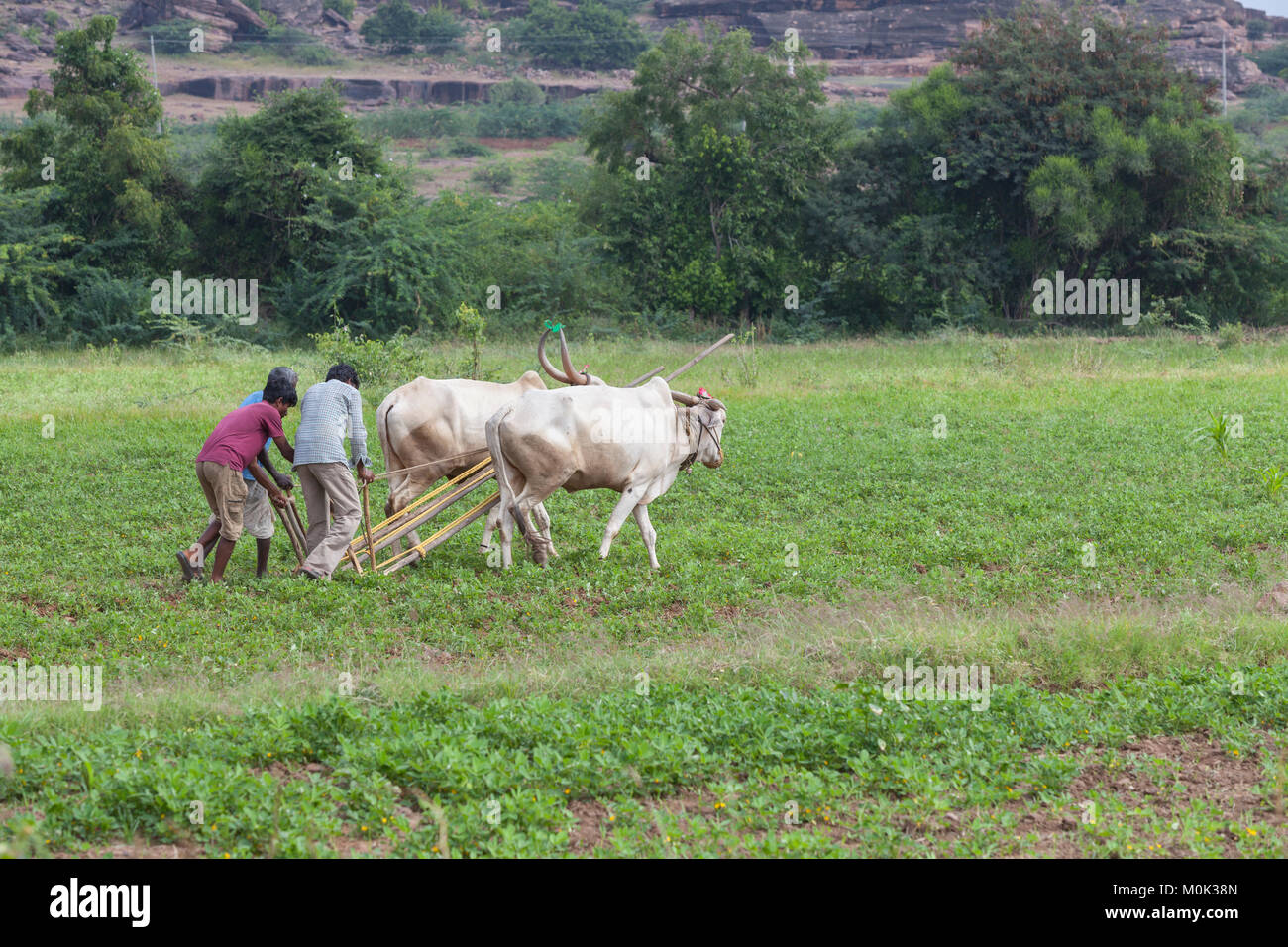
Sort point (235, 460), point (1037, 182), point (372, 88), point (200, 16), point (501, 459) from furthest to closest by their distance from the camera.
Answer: point (200, 16) < point (372, 88) < point (1037, 182) < point (501, 459) < point (235, 460)

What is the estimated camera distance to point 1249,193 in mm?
31797

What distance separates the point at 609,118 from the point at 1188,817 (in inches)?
1221

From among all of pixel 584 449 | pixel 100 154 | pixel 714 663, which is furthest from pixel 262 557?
pixel 100 154

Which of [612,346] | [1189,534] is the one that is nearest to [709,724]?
[1189,534]

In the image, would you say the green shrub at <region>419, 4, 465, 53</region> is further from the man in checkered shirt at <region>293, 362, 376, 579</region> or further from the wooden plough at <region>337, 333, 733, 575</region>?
the man in checkered shirt at <region>293, 362, 376, 579</region>

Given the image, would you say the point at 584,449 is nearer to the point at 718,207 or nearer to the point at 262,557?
the point at 262,557

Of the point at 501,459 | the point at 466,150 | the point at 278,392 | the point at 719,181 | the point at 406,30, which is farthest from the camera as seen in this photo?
the point at 406,30

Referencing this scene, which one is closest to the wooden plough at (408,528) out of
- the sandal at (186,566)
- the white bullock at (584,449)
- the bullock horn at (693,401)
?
the white bullock at (584,449)

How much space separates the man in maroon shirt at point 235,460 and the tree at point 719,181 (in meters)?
24.2

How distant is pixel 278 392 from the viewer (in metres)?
8.53

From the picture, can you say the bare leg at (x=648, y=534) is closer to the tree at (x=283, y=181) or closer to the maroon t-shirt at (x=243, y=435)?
the maroon t-shirt at (x=243, y=435)

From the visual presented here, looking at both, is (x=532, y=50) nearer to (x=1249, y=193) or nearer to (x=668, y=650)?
(x=1249, y=193)

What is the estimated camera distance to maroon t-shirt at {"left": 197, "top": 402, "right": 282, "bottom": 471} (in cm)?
838

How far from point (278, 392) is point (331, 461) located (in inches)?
23.5
